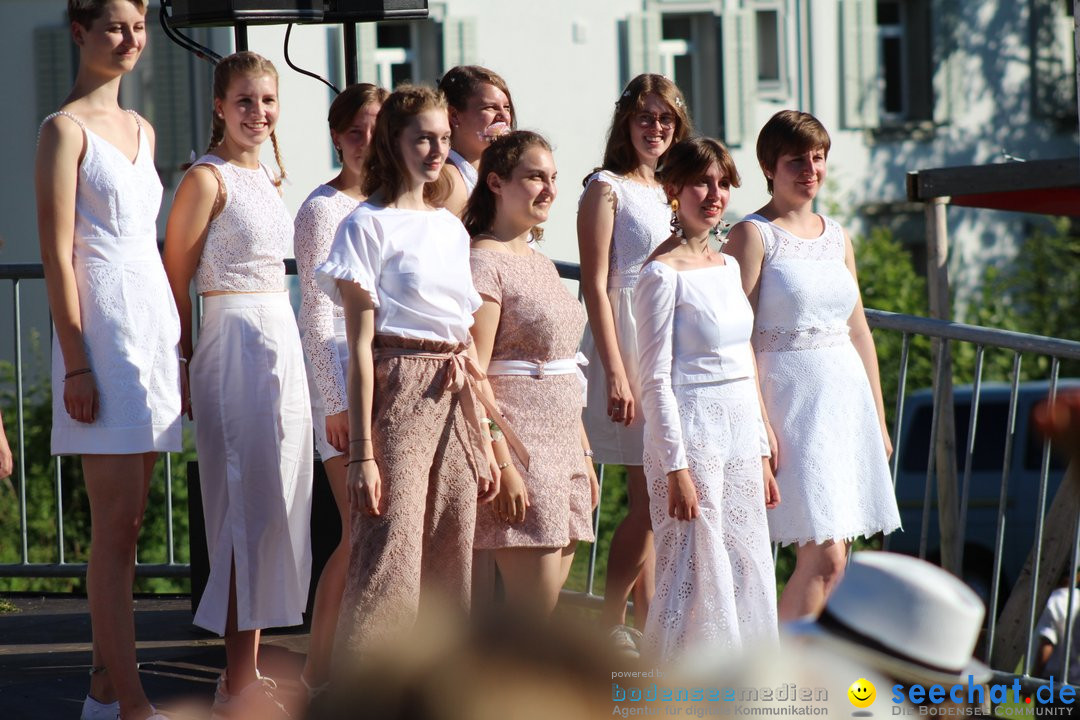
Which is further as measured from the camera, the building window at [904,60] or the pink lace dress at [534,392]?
the building window at [904,60]

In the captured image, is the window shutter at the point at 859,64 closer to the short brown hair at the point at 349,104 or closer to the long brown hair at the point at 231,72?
the short brown hair at the point at 349,104

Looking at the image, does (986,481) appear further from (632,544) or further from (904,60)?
(904,60)

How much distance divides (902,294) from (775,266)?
14.4m

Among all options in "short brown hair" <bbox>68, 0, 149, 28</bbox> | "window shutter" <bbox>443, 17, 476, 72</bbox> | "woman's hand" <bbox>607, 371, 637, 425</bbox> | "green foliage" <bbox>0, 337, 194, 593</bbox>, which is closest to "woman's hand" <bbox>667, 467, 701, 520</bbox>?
"woman's hand" <bbox>607, 371, 637, 425</bbox>

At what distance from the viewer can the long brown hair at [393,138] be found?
4113mm

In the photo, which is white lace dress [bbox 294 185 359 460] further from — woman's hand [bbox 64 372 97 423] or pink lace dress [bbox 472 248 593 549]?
woman's hand [bbox 64 372 97 423]

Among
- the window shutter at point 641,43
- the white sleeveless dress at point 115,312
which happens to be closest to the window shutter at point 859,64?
the window shutter at point 641,43

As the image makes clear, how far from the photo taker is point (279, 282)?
4512 millimetres

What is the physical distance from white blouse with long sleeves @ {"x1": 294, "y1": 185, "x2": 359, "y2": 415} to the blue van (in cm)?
740

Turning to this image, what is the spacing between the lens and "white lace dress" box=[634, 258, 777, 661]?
4512 mm

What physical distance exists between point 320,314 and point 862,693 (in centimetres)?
290

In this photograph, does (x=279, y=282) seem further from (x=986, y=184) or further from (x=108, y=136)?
(x=986, y=184)

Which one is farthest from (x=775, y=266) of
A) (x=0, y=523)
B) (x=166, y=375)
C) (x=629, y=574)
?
(x=0, y=523)

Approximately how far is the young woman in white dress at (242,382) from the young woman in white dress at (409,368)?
465 mm
